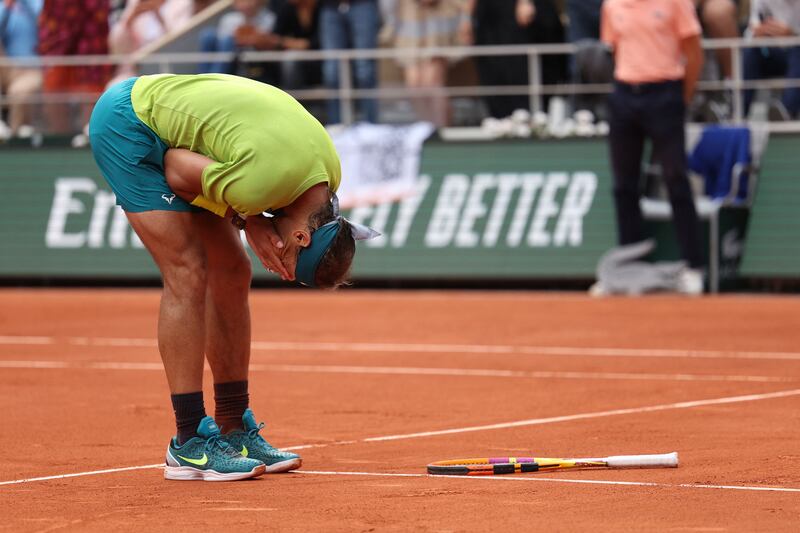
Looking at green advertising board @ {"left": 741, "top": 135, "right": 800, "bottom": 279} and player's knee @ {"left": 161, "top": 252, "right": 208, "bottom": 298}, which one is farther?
green advertising board @ {"left": 741, "top": 135, "right": 800, "bottom": 279}

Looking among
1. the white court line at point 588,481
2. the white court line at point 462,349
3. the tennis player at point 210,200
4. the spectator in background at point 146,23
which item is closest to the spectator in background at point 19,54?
the spectator in background at point 146,23

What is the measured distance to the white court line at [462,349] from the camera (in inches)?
441

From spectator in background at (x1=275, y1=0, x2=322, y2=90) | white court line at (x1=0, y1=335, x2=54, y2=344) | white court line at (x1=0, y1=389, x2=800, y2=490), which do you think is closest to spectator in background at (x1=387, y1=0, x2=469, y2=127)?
spectator in background at (x1=275, y1=0, x2=322, y2=90)

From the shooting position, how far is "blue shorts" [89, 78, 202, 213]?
6.74m

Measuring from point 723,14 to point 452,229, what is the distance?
3.41 m

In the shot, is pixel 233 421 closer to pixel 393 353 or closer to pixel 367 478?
pixel 367 478

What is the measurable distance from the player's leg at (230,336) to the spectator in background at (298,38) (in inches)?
387

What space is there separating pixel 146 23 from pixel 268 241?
12.2 meters

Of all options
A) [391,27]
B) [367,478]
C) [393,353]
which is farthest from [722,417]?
[391,27]

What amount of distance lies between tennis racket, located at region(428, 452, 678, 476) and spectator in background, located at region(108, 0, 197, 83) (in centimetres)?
1225

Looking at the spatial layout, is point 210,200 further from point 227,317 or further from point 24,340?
point 24,340

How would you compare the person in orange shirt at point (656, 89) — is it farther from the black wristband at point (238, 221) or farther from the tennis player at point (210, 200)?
the black wristband at point (238, 221)

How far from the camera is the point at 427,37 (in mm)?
16484

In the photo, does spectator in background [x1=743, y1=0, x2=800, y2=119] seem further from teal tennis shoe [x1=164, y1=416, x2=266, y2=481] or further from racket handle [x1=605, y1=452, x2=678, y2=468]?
teal tennis shoe [x1=164, y1=416, x2=266, y2=481]
